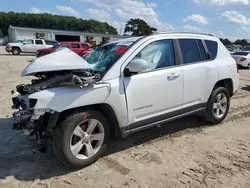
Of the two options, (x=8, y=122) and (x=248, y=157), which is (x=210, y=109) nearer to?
(x=248, y=157)

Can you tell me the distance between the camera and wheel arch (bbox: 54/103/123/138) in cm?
309

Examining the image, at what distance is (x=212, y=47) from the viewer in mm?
4730

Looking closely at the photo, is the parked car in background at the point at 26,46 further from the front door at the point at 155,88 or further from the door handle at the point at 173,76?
the door handle at the point at 173,76

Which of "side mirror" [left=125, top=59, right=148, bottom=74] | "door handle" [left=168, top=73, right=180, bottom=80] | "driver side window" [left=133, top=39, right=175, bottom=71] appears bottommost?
"door handle" [left=168, top=73, right=180, bottom=80]

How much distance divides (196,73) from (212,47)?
0.92 m

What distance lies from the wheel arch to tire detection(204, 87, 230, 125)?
220cm

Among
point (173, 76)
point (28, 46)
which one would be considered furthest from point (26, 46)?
point (173, 76)

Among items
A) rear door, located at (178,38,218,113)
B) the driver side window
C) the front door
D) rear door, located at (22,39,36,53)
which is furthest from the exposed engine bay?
rear door, located at (22,39,36,53)

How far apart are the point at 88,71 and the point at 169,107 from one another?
5.01 ft

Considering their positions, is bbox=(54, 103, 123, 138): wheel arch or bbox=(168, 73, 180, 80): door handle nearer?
bbox=(54, 103, 123, 138): wheel arch

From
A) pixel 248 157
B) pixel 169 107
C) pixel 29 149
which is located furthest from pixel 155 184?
pixel 29 149

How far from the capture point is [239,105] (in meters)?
6.52

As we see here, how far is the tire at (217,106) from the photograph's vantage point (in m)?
4.70

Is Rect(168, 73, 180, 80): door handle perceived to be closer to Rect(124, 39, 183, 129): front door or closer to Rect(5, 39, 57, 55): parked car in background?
Rect(124, 39, 183, 129): front door
